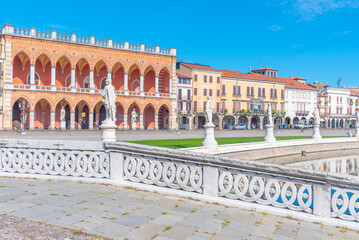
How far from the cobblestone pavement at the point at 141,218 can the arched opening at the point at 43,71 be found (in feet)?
134

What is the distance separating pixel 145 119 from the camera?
174 feet

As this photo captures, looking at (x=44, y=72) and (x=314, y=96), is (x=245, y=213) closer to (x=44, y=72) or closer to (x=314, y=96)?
(x=44, y=72)

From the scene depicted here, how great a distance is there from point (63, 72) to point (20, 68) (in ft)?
17.4

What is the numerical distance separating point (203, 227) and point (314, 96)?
80467 millimetres

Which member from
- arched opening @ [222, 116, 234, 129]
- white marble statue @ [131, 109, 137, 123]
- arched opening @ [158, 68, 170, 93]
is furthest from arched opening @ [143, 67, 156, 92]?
arched opening @ [222, 116, 234, 129]

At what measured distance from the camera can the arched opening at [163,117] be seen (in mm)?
54000

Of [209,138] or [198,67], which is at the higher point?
[198,67]

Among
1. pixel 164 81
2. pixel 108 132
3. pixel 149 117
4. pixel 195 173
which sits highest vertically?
pixel 164 81

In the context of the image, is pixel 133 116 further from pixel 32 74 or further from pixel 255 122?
pixel 255 122

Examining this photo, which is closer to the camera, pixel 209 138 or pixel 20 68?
pixel 209 138

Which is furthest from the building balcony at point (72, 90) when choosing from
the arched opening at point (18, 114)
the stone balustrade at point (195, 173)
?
the stone balustrade at point (195, 173)

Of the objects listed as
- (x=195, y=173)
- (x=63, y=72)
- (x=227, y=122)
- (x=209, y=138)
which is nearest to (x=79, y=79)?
(x=63, y=72)

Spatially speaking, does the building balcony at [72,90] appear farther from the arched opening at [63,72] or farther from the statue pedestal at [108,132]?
the statue pedestal at [108,132]

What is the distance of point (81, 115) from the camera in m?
47.7
